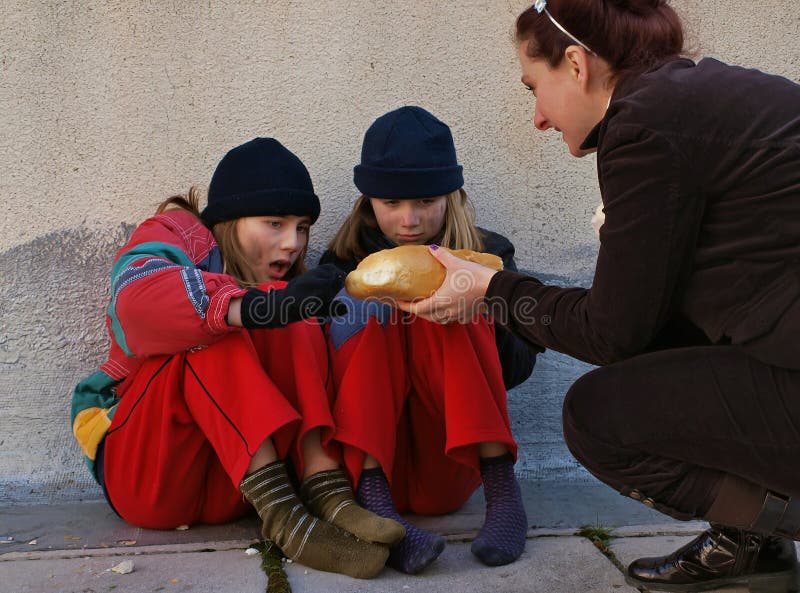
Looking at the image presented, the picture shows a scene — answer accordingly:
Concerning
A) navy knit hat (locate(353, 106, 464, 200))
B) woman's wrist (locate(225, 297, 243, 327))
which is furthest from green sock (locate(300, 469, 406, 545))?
navy knit hat (locate(353, 106, 464, 200))

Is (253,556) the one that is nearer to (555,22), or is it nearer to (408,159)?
(408,159)

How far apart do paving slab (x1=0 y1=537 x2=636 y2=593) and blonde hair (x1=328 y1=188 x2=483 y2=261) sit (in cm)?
94

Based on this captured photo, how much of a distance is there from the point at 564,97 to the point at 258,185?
1.08 meters

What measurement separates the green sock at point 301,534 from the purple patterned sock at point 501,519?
0.89ft

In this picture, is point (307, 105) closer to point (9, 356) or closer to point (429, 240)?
point (429, 240)

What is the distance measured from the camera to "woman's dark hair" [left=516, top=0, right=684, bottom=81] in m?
1.69

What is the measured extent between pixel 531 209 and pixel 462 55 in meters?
0.57

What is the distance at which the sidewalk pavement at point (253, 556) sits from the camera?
198cm

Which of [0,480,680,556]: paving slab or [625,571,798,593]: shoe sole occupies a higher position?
[625,571,798,593]: shoe sole

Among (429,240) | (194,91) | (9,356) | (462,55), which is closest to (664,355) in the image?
(429,240)

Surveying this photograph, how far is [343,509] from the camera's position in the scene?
211cm

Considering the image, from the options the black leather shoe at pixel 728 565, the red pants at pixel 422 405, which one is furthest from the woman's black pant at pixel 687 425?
the red pants at pixel 422 405

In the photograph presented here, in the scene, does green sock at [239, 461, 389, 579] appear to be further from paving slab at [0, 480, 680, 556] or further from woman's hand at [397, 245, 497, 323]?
woman's hand at [397, 245, 497, 323]

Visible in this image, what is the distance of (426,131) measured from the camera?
2.64 m
